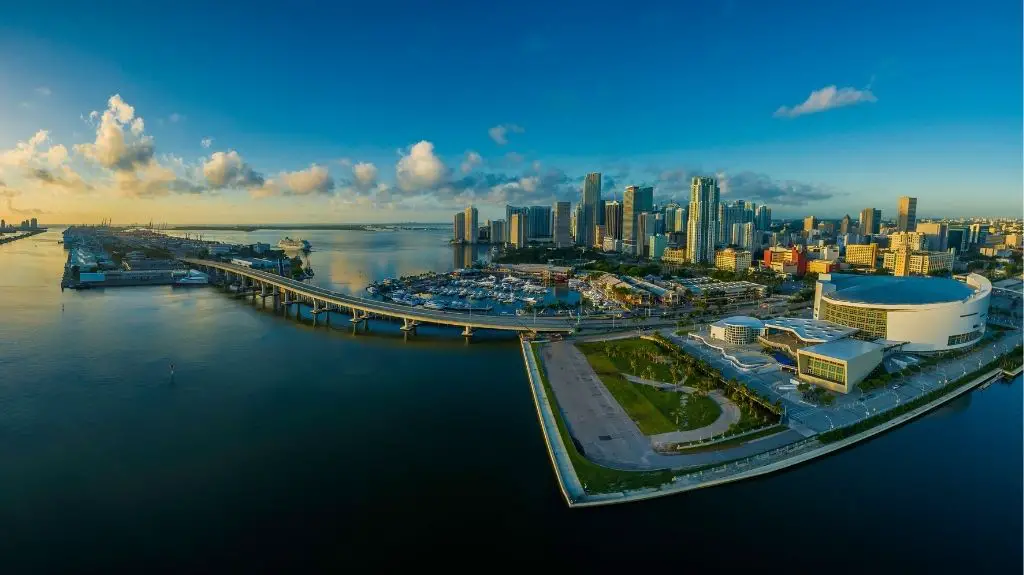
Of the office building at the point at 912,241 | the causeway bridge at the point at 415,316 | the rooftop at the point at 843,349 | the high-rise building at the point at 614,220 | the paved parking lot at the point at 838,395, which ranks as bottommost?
the paved parking lot at the point at 838,395

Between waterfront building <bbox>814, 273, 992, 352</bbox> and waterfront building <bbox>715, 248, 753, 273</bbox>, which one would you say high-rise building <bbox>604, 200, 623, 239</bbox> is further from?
waterfront building <bbox>814, 273, 992, 352</bbox>

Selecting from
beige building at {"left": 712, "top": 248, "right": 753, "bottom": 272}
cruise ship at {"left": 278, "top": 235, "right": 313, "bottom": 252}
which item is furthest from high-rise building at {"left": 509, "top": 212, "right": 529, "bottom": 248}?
beige building at {"left": 712, "top": 248, "right": 753, "bottom": 272}

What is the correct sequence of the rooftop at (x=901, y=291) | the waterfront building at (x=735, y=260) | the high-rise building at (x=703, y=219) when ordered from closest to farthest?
the rooftop at (x=901, y=291) → the waterfront building at (x=735, y=260) → the high-rise building at (x=703, y=219)

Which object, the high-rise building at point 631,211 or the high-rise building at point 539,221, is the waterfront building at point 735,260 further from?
the high-rise building at point 539,221

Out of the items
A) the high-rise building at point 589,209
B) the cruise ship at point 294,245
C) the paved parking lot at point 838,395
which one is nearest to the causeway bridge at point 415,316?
the paved parking lot at point 838,395

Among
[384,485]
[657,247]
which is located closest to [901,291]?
[384,485]

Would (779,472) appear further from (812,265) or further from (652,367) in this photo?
(812,265)
